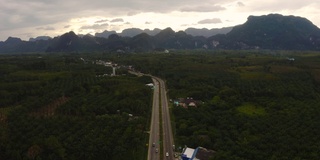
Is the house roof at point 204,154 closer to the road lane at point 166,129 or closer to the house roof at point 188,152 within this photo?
the house roof at point 188,152

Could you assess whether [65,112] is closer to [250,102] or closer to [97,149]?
[97,149]

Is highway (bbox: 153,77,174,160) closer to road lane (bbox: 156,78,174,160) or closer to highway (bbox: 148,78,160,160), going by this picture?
road lane (bbox: 156,78,174,160)

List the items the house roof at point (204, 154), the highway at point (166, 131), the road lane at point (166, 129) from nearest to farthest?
1. the house roof at point (204, 154)
2. the highway at point (166, 131)
3. the road lane at point (166, 129)

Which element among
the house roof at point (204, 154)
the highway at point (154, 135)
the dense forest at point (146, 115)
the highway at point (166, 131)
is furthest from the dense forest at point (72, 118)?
the house roof at point (204, 154)

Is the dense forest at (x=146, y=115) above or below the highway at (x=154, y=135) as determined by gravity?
above

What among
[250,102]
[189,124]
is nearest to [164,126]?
[189,124]

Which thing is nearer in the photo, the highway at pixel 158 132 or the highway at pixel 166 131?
the highway at pixel 158 132

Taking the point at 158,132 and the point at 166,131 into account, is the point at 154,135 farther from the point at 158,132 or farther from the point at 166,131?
the point at 166,131

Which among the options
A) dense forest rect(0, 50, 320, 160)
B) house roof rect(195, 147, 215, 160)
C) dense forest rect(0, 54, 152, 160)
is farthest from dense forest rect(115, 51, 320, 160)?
dense forest rect(0, 54, 152, 160)
